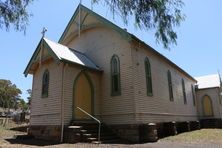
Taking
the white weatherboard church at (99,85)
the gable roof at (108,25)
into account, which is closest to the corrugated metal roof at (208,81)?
the gable roof at (108,25)

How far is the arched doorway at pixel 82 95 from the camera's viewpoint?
45.8ft

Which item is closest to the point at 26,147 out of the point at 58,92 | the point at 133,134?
the point at 58,92

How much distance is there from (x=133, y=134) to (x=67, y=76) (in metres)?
5.20

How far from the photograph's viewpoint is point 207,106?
27.8m

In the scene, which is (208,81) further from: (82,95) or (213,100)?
(82,95)

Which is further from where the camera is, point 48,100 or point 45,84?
point 45,84

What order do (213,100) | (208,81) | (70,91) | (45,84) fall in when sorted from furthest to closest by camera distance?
1. (208,81)
2. (213,100)
3. (45,84)
4. (70,91)

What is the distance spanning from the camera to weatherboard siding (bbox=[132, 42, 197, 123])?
14.4m

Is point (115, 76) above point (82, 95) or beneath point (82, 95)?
above

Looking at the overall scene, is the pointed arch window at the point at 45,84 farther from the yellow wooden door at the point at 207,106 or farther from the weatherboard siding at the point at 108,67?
the yellow wooden door at the point at 207,106

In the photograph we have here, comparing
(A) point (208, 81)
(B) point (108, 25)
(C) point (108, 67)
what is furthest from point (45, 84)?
(A) point (208, 81)

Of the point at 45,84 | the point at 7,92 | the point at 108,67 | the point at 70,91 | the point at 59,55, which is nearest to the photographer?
the point at 59,55

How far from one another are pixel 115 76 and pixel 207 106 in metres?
17.4

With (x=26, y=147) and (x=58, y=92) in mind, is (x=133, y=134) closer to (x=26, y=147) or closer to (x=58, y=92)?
(x=58, y=92)
